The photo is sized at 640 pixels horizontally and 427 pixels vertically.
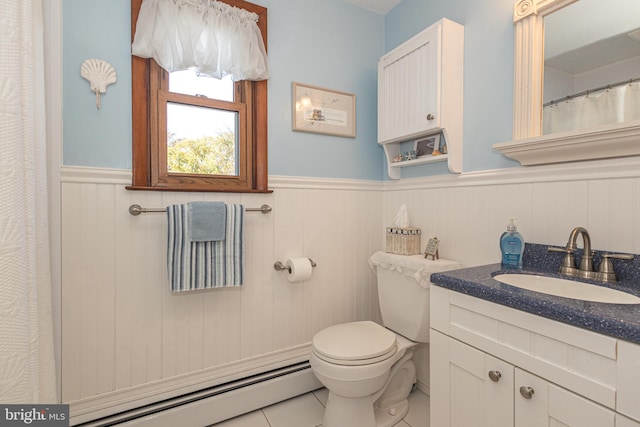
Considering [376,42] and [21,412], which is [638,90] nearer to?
[376,42]

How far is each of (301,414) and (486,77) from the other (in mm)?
1938

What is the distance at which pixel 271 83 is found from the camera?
1.69 m

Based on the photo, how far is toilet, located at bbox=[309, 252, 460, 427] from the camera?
1322 millimetres

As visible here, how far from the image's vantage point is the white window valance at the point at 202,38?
137cm

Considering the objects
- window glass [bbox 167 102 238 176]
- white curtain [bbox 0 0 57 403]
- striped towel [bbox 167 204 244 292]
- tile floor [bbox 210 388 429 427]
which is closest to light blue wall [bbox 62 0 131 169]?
window glass [bbox 167 102 238 176]

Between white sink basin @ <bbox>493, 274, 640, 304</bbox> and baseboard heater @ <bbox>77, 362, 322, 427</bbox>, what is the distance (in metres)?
1.24

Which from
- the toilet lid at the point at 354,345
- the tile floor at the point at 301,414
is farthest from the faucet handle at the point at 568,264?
the tile floor at the point at 301,414

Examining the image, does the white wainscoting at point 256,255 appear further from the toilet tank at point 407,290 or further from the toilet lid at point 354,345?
the toilet lid at point 354,345

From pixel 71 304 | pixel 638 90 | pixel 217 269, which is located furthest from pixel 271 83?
pixel 638 90

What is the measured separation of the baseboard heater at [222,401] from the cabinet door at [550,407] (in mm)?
1178

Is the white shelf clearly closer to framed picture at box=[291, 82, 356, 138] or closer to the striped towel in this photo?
framed picture at box=[291, 82, 356, 138]

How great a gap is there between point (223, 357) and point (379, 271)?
960 millimetres

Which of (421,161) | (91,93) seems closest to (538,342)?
(421,161)

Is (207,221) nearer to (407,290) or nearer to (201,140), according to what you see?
(201,140)
